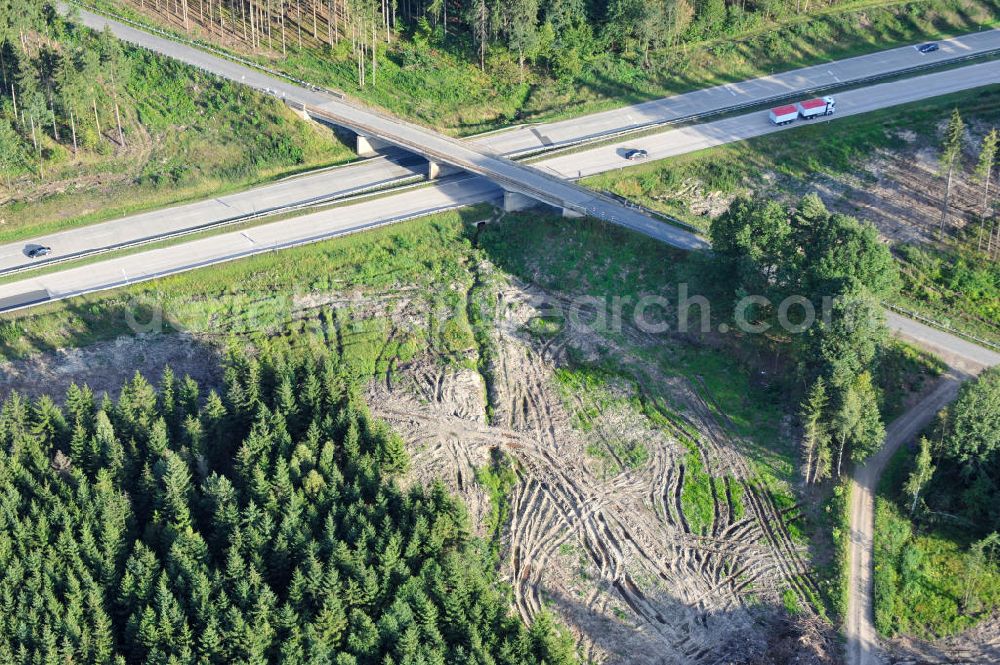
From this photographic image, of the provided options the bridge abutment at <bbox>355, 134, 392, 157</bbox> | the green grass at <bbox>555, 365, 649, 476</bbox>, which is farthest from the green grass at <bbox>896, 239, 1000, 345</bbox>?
the bridge abutment at <bbox>355, 134, 392, 157</bbox>

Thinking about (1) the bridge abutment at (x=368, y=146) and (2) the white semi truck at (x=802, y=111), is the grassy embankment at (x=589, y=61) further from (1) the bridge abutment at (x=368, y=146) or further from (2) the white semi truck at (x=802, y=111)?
(2) the white semi truck at (x=802, y=111)

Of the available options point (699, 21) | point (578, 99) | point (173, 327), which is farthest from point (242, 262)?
point (699, 21)

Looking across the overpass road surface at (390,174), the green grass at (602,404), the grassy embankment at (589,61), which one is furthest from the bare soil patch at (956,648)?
the grassy embankment at (589,61)

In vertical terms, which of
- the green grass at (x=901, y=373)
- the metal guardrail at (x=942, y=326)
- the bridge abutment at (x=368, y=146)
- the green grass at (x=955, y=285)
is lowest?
the green grass at (x=901, y=373)

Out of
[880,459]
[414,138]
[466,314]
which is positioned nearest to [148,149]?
[414,138]

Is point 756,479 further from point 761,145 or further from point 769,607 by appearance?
point 761,145

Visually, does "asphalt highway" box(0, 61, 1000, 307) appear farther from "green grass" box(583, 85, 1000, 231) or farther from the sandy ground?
the sandy ground
